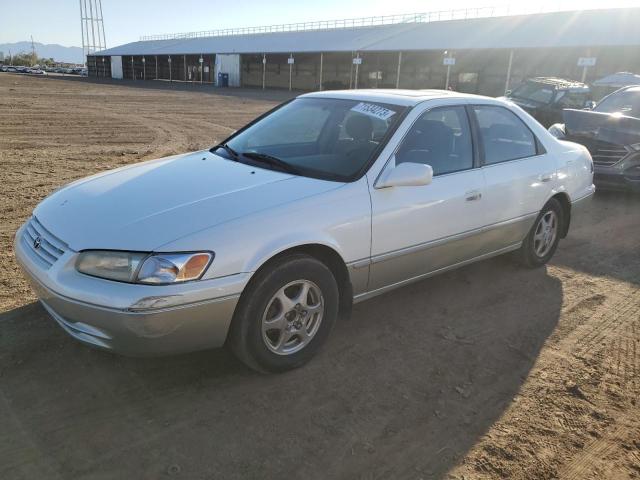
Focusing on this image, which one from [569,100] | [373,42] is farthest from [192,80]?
[569,100]

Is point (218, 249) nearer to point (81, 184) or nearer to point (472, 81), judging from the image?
point (81, 184)

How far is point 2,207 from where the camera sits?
596 cm

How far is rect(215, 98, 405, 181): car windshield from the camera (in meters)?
3.45

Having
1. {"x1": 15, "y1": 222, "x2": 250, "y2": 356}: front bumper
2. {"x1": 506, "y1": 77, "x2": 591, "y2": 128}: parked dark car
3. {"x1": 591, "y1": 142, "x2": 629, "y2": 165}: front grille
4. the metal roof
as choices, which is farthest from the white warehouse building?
{"x1": 15, "y1": 222, "x2": 250, "y2": 356}: front bumper

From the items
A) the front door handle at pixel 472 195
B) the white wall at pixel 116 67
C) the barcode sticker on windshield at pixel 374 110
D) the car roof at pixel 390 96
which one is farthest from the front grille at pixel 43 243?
the white wall at pixel 116 67

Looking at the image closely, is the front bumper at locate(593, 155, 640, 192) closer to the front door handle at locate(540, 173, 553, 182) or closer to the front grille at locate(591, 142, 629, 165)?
the front grille at locate(591, 142, 629, 165)

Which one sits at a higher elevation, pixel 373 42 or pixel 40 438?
pixel 373 42

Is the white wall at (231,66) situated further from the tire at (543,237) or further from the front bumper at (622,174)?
the tire at (543,237)

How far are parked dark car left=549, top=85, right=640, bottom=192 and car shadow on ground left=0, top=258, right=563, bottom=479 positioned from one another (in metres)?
5.24

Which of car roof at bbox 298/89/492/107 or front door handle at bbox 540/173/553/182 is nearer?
car roof at bbox 298/89/492/107

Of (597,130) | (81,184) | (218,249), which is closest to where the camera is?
(218,249)

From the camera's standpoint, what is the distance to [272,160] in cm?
361

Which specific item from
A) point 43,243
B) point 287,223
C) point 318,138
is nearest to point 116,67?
point 318,138

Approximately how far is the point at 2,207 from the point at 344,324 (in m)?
4.55
